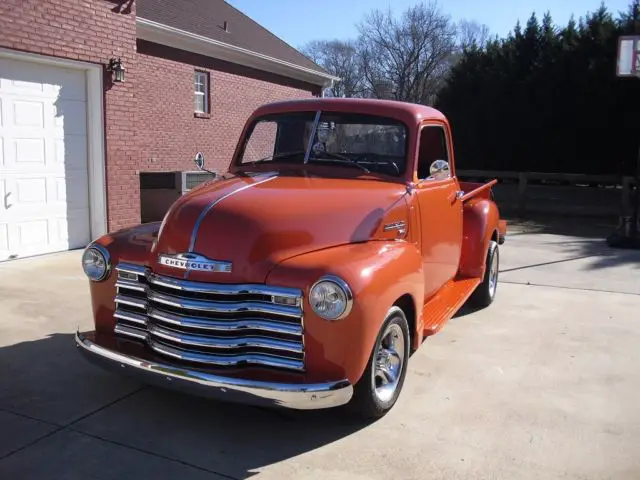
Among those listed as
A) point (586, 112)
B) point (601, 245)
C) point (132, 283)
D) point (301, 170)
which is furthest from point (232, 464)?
point (586, 112)

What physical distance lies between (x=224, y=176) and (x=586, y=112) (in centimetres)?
1557

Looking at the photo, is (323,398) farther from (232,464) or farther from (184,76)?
(184,76)

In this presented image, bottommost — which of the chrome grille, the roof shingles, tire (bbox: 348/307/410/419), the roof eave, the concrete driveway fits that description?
the concrete driveway

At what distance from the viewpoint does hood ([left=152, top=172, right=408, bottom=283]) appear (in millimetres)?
3488

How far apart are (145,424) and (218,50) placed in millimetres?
14104

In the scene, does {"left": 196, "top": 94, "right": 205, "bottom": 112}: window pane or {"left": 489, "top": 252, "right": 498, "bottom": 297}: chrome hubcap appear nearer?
{"left": 489, "top": 252, "right": 498, "bottom": 297}: chrome hubcap

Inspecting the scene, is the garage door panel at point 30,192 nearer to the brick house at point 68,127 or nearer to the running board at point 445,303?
the brick house at point 68,127

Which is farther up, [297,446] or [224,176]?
[224,176]

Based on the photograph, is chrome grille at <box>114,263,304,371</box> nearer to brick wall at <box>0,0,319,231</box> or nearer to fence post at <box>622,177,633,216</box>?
brick wall at <box>0,0,319,231</box>

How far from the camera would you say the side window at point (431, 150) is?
515 centimetres

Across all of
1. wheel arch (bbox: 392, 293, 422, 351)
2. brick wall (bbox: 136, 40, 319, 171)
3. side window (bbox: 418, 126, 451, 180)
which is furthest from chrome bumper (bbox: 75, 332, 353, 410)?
brick wall (bbox: 136, 40, 319, 171)

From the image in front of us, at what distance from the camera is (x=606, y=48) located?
688 inches

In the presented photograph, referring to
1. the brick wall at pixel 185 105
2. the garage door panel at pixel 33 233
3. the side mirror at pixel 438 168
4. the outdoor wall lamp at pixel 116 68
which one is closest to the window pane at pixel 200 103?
the brick wall at pixel 185 105

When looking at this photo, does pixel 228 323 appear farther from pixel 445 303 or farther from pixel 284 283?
pixel 445 303
